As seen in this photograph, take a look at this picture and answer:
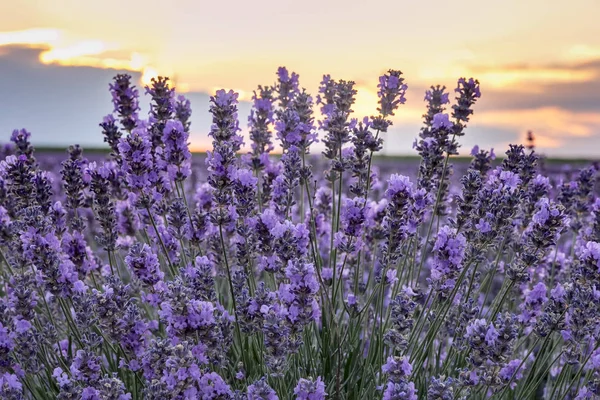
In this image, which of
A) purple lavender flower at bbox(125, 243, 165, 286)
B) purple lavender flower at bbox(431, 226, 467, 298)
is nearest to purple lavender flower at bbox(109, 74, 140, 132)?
purple lavender flower at bbox(125, 243, 165, 286)

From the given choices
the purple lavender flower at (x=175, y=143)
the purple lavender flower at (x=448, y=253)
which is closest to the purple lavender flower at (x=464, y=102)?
the purple lavender flower at (x=448, y=253)

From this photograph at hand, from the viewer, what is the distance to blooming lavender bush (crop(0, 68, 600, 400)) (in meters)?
2.21

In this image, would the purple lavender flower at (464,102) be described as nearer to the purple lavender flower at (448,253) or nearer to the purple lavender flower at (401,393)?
the purple lavender flower at (448,253)

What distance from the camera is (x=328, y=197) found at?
4395 millimetres

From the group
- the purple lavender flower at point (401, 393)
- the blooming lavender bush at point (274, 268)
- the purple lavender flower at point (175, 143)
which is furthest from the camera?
the purple lavender flower at point (175, 143)

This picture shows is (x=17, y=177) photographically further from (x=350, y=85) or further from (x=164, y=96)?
(x=350, y=85)

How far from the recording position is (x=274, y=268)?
2639 millimetres

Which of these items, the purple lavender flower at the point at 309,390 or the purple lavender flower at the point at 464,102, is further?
the purple lavender flower at the point at 464,102

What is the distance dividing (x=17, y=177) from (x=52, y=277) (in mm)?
786

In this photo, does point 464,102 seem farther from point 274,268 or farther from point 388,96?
point 274,268

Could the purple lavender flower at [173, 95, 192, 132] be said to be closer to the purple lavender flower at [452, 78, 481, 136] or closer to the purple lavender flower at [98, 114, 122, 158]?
the purple lavender flower at [98, 114, 122, 158]

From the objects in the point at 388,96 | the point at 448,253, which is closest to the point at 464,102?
the point at 388,96

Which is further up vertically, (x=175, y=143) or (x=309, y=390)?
(x=175, y=143)

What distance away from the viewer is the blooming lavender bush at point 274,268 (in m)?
2.21
